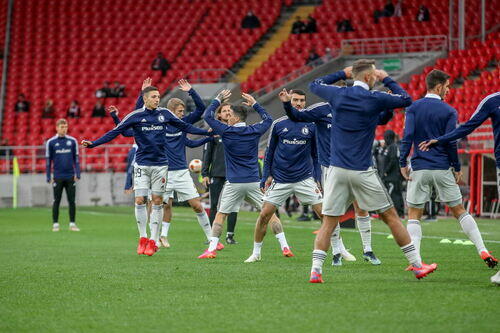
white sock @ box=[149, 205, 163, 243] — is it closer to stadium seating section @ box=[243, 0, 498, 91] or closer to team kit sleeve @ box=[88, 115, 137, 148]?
team kit sleeve @ box=[88, 115, 137, 148]

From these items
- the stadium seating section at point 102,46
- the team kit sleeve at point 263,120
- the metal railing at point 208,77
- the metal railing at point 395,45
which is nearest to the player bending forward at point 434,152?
the team kit sleeve at point 263,120

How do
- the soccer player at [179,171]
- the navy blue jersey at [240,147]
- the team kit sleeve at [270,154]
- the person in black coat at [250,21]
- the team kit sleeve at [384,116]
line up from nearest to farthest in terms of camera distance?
the team kit sleeve at [384,116], the team kit sleeve at [270,154], the navy blue jersey at [240,147], the soccer player at [179,171], the person in black coat at [250,21]

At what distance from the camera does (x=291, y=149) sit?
37.7ft

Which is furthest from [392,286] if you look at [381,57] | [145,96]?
[381,57]

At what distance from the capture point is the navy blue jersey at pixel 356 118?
8.75 m

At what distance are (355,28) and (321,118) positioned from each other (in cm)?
2415

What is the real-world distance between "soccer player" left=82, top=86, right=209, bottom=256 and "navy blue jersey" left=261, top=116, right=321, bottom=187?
1625 millimetres

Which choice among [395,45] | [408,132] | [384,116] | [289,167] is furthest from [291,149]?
[395,45]

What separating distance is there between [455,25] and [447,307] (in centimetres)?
2625

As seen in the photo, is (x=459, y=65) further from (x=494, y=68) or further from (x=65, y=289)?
(x=65, y=289)

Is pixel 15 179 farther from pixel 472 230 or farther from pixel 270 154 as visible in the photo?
pixel 472 230

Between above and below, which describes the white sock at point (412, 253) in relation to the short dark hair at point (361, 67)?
below

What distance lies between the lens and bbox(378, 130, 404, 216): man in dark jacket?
22859 millimetres

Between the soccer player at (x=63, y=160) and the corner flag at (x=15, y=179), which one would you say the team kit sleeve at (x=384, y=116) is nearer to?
the soccer player at (x=63, y=160)
